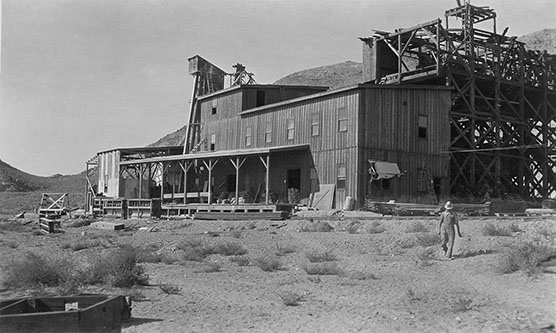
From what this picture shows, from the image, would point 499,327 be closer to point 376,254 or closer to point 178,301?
point 178,301

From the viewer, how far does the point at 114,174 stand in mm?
49031

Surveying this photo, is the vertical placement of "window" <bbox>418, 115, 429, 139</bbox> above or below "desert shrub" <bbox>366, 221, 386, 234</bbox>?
above

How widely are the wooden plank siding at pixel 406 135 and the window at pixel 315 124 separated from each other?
337 centimetres

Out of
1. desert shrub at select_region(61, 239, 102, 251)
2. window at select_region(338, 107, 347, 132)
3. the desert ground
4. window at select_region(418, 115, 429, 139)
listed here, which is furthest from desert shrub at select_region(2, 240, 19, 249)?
window at select_region(418, 115, 429, 139)

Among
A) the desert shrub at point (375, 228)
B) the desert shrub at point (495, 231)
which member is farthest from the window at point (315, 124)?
the desert shrub at point (495, 231)

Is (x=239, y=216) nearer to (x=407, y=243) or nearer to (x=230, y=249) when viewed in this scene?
(x=230, y=249)

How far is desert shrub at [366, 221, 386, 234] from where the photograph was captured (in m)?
22.2

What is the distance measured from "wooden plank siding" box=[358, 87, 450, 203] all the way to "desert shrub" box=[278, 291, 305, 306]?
65.5 ft

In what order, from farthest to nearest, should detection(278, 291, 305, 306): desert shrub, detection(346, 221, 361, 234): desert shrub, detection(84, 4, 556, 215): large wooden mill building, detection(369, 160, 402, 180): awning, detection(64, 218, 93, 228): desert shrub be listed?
detection(64, 218, 93, 228): desert shrub < detection(84, 4, 556, 215): large wooden mill building < detection(369, 160, 402, 180): awning < detection(346, 221, 361, 234): desert shrub < detection(278, 291, 305, 306): desert shrub

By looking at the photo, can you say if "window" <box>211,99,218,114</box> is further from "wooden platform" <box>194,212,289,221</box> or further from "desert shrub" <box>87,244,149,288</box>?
"desert shrub" <box>87,244,149,288</box>

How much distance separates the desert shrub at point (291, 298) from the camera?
11.7m

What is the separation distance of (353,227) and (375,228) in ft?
4.49

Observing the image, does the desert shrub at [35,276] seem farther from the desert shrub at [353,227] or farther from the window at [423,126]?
the window at [423,126]

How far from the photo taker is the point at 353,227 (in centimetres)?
2380
